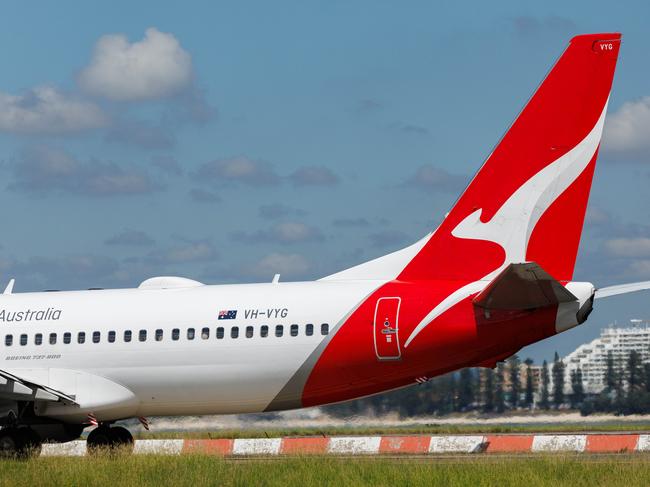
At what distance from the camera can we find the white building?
4508cm

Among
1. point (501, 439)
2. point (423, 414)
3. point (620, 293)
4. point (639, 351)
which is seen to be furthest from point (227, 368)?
point (639, 351)

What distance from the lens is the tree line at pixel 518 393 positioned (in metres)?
37.5

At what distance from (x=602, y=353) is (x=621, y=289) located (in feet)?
78.1

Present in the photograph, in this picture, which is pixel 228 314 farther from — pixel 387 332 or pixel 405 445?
pixel 405 445

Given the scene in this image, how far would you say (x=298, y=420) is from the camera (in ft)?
114

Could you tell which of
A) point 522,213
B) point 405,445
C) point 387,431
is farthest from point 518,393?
point 522,213

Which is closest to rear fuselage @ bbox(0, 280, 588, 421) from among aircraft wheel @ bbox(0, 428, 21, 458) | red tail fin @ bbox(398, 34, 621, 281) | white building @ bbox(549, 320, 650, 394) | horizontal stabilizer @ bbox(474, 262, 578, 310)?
horizontal stabilizer @ bbox(474, 262, 578, 310)

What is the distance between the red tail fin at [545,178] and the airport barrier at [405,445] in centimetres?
505

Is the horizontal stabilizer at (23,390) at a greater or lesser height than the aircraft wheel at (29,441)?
greater

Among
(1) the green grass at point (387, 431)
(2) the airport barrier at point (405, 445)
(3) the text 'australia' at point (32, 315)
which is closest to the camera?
(2) the airport barrier at point (405, 445)

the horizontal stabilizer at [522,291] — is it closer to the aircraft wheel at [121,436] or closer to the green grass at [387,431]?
the aircraft wheel at [121,436]

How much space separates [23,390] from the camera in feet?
89.9

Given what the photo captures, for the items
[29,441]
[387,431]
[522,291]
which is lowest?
[29,441]

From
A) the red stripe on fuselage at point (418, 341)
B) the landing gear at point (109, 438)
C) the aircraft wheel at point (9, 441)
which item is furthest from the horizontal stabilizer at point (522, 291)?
the aircraft wheel at point (9, 441)
